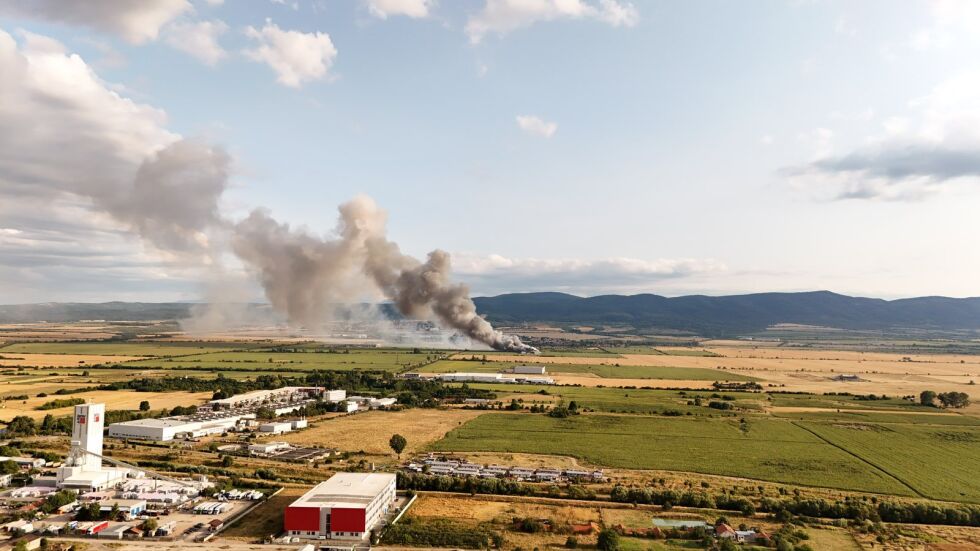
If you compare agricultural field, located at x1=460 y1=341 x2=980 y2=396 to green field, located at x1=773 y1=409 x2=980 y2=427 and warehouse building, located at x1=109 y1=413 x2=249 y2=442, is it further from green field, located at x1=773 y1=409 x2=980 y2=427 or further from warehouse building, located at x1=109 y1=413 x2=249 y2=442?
warehouse building, located at x1=109 y1=413 x2=249 y2=442

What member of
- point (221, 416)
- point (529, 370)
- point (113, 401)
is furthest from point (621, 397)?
point (113, 401)

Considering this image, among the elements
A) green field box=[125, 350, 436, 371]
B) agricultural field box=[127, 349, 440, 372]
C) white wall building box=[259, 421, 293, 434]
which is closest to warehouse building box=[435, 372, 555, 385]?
agricultural field box=[127, 349, 440, 372]

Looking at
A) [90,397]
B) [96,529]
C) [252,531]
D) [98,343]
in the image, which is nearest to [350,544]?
[252,531]

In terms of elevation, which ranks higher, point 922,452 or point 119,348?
point 119,348

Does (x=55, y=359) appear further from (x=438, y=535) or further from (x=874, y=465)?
(x=874, y=465)

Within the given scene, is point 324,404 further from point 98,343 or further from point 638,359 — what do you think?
point 98,343

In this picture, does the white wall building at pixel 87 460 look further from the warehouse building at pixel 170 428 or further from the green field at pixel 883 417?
the green field at pixel 883 417
